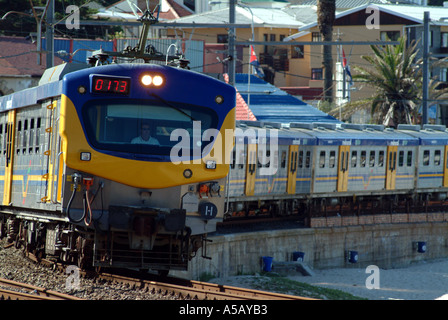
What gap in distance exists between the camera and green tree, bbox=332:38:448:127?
40.5 meters

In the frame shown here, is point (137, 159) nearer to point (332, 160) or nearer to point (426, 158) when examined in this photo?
point (332, 160)

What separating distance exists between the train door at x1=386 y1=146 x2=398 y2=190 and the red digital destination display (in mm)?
20198

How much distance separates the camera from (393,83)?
4078cm

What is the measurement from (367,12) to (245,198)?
106 ft

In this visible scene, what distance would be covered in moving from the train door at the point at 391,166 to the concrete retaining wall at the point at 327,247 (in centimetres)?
157

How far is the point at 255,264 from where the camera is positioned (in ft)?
79.0

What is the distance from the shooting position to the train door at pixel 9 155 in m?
15.5

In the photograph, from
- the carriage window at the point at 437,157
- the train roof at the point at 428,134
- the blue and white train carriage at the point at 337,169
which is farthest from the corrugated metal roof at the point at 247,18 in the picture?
the blue and white train carriage at the point at 337,169

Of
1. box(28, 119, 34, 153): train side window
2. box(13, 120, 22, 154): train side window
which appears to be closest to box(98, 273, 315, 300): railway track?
box(28, 119, 34, 153): train side window

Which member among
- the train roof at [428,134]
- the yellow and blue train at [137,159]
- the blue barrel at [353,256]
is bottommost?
the blue barrel at [353,256]

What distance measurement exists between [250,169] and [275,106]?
1866 centimetres

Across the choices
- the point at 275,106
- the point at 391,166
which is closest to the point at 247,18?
the point at 275,106

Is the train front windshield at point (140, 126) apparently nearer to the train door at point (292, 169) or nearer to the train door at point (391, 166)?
the train door at point (292, 169)

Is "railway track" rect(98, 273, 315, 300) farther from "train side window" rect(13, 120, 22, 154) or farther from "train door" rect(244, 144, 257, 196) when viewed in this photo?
"train door" rect(244, 144, 257, 196)
